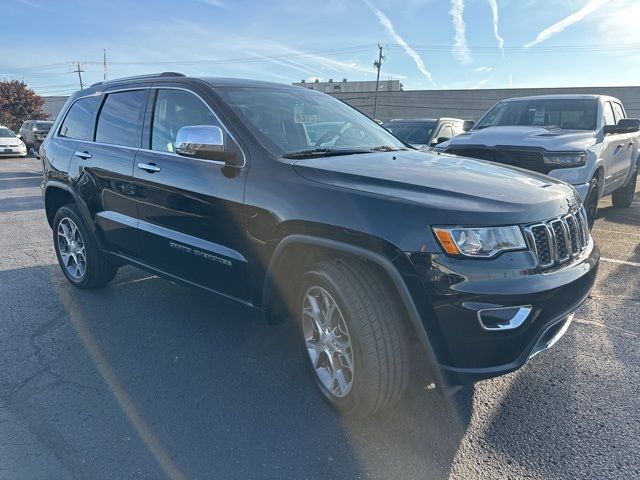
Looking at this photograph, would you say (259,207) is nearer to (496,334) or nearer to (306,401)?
(306,401)

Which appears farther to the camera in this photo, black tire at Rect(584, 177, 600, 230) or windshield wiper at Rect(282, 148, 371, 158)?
black tire at Rect(584, 177, 600, 230)

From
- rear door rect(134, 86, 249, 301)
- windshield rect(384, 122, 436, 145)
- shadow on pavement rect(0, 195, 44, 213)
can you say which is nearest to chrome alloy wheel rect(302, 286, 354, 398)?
rear door rect(134, 86, 249, 301)

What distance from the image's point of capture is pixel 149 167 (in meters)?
3.47

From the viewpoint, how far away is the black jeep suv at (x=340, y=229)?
2174 millimetres

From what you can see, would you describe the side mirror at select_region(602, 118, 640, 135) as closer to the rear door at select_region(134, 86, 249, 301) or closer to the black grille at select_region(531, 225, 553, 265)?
the black grille at select_region(531, 225, 553, 265)

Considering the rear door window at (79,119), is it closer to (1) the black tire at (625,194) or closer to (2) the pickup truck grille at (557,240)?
(2) the pickup truck grille at (557,240)

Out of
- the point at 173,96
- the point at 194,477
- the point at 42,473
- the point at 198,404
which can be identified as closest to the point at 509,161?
the point at 173,96

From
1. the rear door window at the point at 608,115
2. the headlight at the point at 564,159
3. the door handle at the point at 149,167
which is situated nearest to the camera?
the door handle at the point at 149,167

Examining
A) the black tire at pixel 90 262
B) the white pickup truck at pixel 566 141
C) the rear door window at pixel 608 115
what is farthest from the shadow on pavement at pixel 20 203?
the rear door window at pixel 608 115

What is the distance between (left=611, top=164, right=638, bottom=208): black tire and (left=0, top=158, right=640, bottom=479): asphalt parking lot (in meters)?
5.03

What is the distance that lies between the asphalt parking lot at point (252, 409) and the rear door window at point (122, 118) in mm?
1442

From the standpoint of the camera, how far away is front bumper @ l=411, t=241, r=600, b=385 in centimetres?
212

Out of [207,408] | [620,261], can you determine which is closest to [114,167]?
[207,408]

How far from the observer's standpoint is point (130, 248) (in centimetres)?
385
